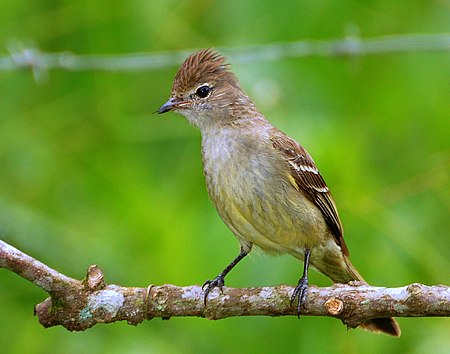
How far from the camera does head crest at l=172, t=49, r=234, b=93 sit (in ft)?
22.0

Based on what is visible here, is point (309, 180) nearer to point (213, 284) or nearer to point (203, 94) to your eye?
point (203, 94)


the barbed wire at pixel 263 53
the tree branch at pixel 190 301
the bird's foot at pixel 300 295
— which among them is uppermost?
the barbed wire at pixel 263 53

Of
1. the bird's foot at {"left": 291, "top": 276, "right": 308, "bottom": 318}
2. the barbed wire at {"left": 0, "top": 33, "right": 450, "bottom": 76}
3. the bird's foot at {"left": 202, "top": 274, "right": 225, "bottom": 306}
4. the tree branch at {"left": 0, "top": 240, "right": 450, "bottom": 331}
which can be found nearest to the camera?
the tree branch at {"left": 0, "top": 240, "right": 450, "bottom": 331}

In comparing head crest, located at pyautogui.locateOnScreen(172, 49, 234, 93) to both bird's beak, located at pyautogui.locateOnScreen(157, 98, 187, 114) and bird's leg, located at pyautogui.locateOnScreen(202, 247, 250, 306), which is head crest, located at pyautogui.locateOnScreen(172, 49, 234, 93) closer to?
bird's beak, located at pyautogui.locateOnScreen(157, 98, 187, 114)

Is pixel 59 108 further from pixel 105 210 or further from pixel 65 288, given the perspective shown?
pixel 65 288

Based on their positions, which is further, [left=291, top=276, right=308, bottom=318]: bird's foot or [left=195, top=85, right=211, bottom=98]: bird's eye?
[left=195, top=85, right=211, bottom=98]: bird's eye

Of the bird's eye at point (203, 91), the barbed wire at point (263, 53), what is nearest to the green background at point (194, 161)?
the barbed wire at point (263, 53)

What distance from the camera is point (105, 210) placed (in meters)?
7.40

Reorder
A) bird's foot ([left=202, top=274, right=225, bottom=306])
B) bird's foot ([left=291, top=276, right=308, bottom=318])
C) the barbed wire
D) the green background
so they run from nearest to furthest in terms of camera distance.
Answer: bird's foot ([left=291, top=276, right=308, bottom=318]) < bird's foot ([left=202, top=274, right=225, bottom=306]) < the green background < the barbed wire

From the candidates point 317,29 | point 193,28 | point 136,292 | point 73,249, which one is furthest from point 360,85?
point 136,292

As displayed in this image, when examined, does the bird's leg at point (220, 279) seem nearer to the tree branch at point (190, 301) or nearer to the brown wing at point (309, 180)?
the tree branch at point (190, 301)

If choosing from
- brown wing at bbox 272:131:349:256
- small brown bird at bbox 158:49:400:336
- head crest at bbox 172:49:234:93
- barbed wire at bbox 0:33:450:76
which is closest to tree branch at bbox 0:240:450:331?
small brown bird at bbox 158:49:400:336

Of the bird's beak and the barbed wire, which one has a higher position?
the barbed wire

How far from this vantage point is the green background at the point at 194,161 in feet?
21.7
